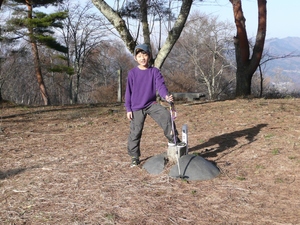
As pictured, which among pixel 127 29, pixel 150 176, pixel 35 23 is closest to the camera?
pixel 150 176

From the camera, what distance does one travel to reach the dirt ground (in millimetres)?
2949

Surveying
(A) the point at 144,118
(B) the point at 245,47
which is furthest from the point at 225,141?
(B) the point at 245,47

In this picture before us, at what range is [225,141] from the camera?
17.1ft

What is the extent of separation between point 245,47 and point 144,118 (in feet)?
20.5

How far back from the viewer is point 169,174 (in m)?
3.81

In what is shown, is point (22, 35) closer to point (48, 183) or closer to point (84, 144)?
point (84, 144)

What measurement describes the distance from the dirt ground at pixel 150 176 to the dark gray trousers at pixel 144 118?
288 millimetres

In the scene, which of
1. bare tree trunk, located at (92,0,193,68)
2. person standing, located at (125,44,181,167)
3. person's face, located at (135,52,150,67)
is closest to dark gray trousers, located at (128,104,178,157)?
person standing, located at (125,44,181,167)

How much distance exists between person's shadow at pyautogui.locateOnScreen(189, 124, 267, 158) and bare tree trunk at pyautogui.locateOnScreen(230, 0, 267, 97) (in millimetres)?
4048

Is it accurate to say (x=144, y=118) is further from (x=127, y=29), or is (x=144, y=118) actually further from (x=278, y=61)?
(x=278, y=61)

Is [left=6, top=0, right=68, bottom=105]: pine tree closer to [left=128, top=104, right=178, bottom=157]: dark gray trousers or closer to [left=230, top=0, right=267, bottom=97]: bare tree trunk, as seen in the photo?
[left=230, top=0, right=267, bottom=97]: bare tree trunk

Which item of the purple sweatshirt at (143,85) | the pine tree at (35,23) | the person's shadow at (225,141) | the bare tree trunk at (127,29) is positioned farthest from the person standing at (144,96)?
the pine tree at (35,23)

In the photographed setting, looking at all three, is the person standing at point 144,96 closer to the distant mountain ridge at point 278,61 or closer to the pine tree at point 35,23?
the distant mountain ridge at point 278,61

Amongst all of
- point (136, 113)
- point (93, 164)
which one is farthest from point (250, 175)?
point (93, 164)
